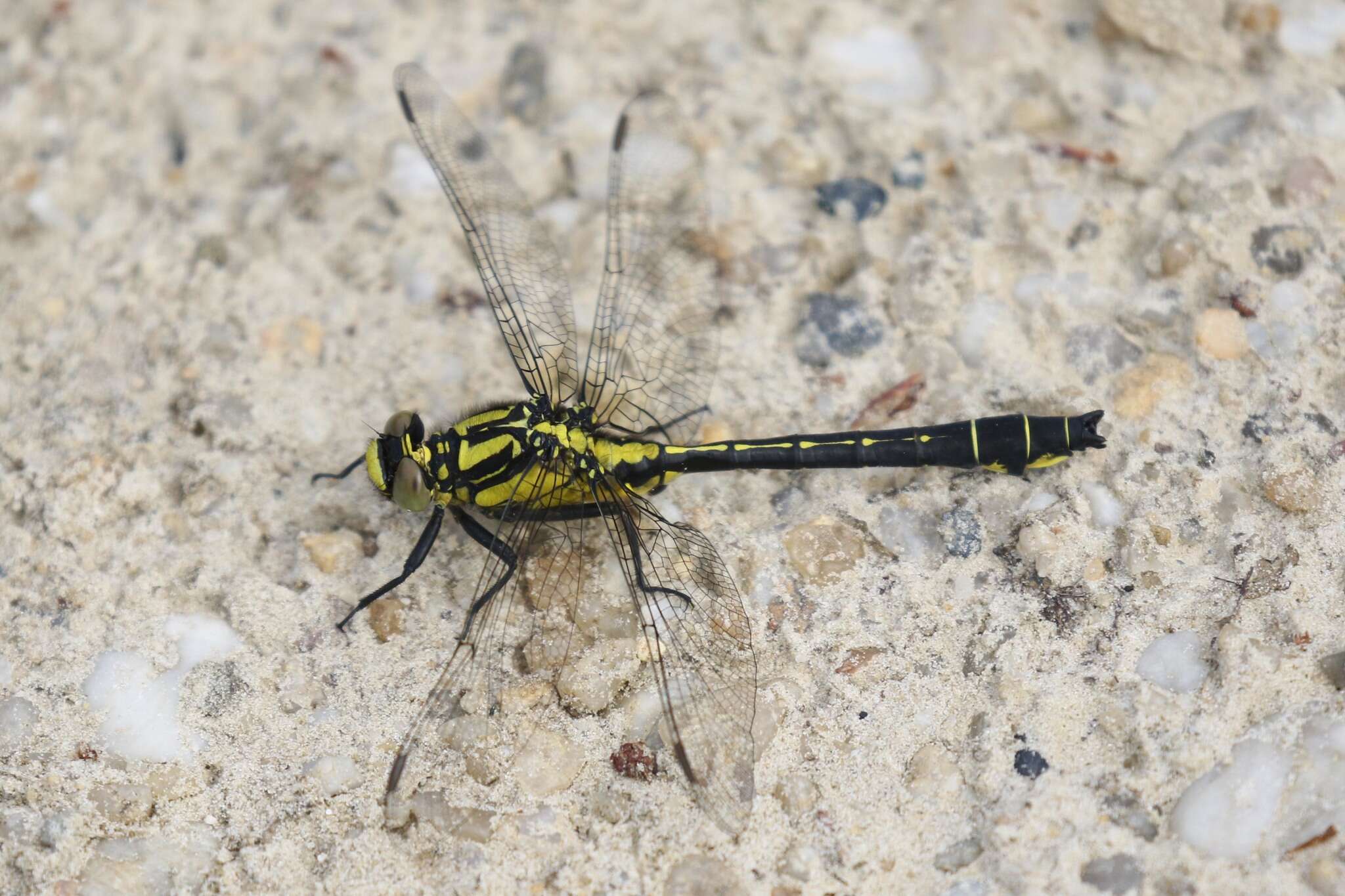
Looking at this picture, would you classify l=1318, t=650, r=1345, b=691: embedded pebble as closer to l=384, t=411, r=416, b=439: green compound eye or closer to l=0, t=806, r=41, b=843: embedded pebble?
l=384, t=411, r=416, b=439: green compound eye

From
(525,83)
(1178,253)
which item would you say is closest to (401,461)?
(525,83)

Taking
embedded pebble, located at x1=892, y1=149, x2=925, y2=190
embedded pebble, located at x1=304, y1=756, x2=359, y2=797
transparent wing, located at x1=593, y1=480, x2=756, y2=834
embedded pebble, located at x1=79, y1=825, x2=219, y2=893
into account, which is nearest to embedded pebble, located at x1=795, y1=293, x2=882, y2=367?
embedded pebble, located at x1=892, y1=149, x2=925, y2=190

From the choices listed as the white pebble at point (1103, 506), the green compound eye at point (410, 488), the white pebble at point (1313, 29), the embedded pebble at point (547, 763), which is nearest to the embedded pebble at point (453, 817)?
the embedded pebble at point (547, 763)

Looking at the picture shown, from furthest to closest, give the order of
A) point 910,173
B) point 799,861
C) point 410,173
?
point 410,173 → point 910,173 → point 799,861

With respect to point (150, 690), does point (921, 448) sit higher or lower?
higher

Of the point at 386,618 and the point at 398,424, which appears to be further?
the point at 398,424

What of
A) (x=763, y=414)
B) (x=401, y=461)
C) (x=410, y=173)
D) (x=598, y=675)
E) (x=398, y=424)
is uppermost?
(x=410, y=173)

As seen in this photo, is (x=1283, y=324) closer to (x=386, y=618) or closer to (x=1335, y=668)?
(x=1335, y=668)
